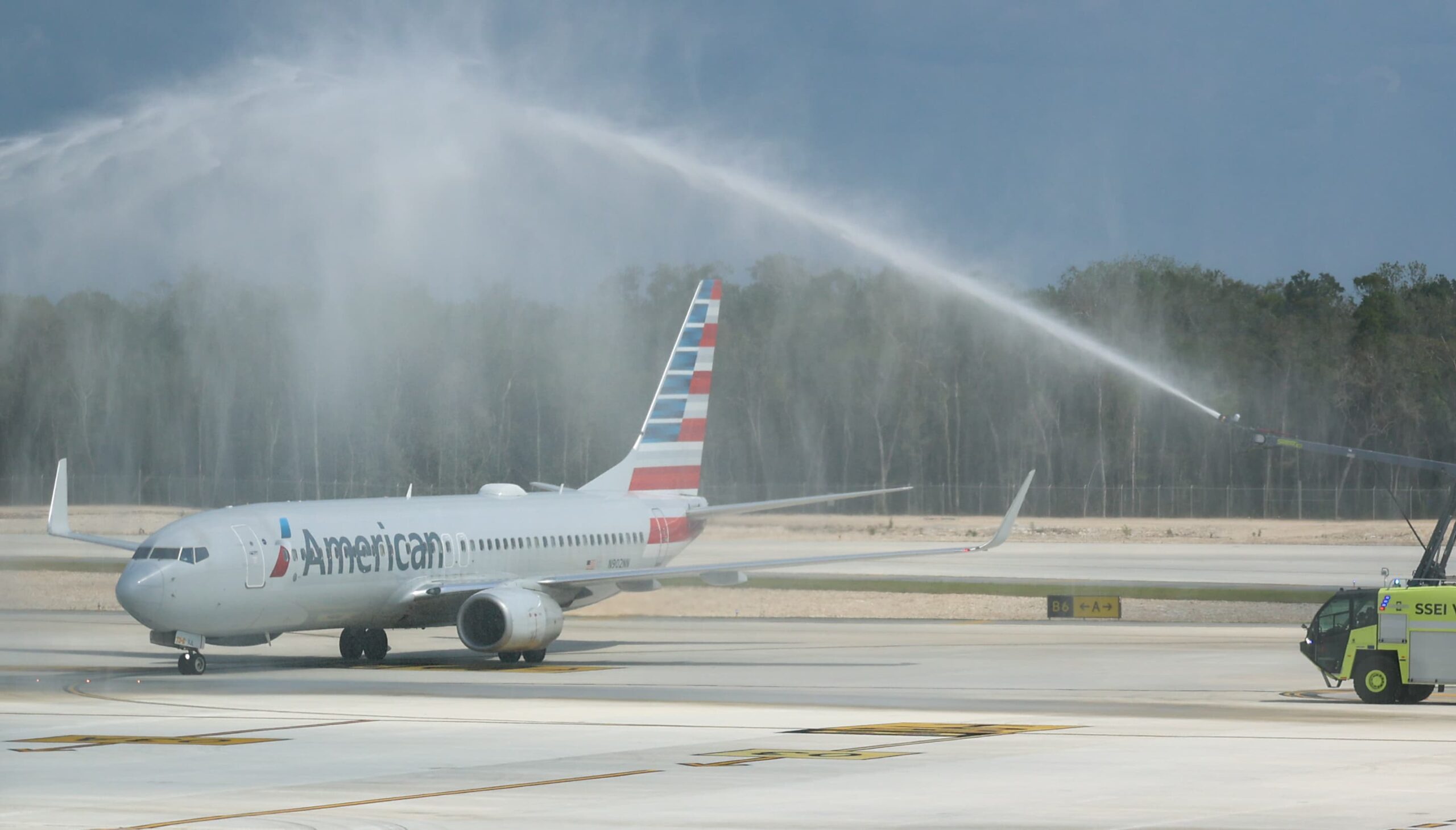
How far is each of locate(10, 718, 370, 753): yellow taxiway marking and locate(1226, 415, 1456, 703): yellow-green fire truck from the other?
16477 millimetres

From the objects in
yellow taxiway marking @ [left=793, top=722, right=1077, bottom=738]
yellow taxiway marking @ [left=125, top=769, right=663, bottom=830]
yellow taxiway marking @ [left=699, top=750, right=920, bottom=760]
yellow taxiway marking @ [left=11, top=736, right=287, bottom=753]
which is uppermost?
yellow taxiway marking @ [left=125, top=769, right=663, bottom=830]

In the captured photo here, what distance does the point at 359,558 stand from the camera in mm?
41688

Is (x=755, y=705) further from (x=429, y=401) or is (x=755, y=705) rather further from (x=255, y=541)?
(x=429, y=401)

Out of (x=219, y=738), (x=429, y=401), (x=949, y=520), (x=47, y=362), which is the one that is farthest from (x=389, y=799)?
(x=949, y=520)

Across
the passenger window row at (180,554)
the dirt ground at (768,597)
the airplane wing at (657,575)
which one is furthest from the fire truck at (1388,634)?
the dirt ground at (768,597)

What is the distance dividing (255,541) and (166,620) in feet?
7.94

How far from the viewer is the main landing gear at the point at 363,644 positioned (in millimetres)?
44531

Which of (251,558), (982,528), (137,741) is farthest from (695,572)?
(982,528)

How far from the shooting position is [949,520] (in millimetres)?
103875

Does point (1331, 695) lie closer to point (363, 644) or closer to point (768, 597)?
→ point (363, 644)

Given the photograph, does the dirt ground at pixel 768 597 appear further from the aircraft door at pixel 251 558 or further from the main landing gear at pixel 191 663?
the main landing gear at pixel 191 663

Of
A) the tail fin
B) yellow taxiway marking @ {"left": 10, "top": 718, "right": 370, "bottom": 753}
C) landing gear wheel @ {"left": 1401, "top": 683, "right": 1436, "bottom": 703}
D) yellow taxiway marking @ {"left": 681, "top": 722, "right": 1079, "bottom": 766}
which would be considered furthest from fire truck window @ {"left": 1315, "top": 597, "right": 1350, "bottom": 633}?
the tail fin

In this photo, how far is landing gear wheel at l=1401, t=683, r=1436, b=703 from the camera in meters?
32.6

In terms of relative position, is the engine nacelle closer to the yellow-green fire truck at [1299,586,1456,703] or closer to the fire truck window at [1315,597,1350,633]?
the yellow-green fire truck at [1299,586,1456,703]
